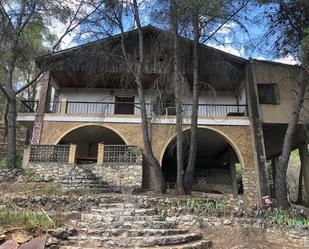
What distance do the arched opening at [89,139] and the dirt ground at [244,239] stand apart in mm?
8034

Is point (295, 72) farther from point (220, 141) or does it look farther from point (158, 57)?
point (158, 57)

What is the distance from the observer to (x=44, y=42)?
18.4 m

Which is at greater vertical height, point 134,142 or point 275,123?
point 275,123

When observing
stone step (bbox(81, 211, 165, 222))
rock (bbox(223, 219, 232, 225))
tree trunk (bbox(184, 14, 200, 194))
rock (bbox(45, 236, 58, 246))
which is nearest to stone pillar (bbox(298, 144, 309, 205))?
tree trunk (bbox(184, 14, 200, 194))

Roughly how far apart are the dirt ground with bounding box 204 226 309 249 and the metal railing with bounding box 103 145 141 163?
5.96 metres

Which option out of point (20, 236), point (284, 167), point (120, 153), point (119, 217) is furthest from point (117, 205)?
point (284, 167)

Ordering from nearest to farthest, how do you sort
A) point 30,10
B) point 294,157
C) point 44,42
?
point 30,10, point 44,42, point 294,157

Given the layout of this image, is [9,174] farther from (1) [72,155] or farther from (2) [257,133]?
(2) [257,133]

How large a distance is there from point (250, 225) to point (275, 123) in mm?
7145

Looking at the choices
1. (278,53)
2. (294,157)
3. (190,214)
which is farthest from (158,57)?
(294,157)

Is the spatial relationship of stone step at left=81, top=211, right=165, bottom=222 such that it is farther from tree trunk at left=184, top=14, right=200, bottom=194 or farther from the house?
the house

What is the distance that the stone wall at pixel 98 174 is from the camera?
39.3 ft

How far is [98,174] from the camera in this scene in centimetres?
1261

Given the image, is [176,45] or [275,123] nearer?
[176,45]
